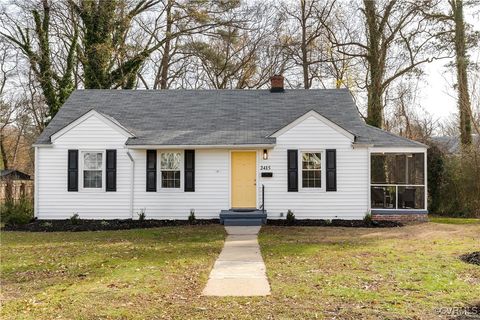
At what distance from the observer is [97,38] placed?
24609mm

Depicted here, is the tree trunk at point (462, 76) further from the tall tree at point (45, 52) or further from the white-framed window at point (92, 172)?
the tall tree at point (45, 52)

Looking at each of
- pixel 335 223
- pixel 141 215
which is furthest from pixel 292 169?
pixel 141 215

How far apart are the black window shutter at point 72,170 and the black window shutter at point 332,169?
348 inches

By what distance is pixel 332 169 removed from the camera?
53.0ft

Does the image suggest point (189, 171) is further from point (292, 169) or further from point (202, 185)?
→ point (292, 169)

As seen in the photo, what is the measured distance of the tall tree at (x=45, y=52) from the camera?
24172 mm

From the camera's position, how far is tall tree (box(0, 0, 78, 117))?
24172mm

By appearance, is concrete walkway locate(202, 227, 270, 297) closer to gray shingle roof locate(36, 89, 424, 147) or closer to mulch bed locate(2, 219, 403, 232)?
mulch bed locate(2, 219, 403, 232)

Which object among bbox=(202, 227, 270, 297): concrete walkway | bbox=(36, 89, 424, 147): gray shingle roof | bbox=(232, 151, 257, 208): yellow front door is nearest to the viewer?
bbox=(202, 227, 270, 297): concrete walkway

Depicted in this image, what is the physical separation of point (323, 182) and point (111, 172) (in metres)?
7.49

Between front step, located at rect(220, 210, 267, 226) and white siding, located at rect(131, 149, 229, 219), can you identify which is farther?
white siding, located at rect(131, 149, 229, 219)

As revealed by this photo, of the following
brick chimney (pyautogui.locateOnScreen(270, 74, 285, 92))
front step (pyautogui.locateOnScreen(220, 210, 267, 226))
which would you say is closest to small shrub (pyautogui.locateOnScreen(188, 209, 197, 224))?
front step (pyautogui.locateOnScreen(220, 210, 267, 226))

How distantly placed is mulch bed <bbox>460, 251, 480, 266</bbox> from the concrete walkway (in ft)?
13.4

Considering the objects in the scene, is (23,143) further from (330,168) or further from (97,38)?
(330,168)
